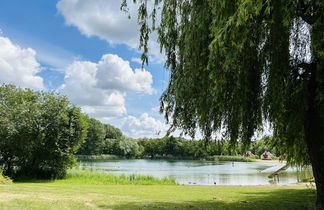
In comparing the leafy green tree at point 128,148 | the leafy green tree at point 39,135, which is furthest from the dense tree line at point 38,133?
the leafy green tree at point 128,148

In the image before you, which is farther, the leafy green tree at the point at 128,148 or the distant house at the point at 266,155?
the leafy green tree at the point at 128,148

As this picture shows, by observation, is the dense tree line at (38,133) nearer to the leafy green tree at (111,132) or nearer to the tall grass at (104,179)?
the tall grass at (104,179)

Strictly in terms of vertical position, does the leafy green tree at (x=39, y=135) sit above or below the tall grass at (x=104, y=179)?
above

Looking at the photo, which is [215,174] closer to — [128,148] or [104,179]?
[104,179]

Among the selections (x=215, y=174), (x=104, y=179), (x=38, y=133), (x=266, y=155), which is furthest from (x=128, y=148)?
(x=38, y=133)

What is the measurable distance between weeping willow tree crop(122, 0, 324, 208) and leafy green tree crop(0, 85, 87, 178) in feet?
52.9

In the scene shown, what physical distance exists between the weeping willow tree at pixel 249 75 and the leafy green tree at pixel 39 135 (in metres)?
16.1

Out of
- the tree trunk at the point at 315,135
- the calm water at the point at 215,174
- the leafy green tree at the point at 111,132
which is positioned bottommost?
the calm water at the point at 215,174

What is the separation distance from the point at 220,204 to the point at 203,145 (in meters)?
3.63

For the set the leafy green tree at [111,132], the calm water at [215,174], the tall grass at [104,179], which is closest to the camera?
the tall grass at [104,179]

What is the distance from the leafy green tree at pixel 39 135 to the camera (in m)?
21.4

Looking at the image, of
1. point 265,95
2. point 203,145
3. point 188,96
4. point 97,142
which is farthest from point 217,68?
point 97,142

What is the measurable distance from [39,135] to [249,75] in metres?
18.8

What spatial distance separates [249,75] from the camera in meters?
6.79
